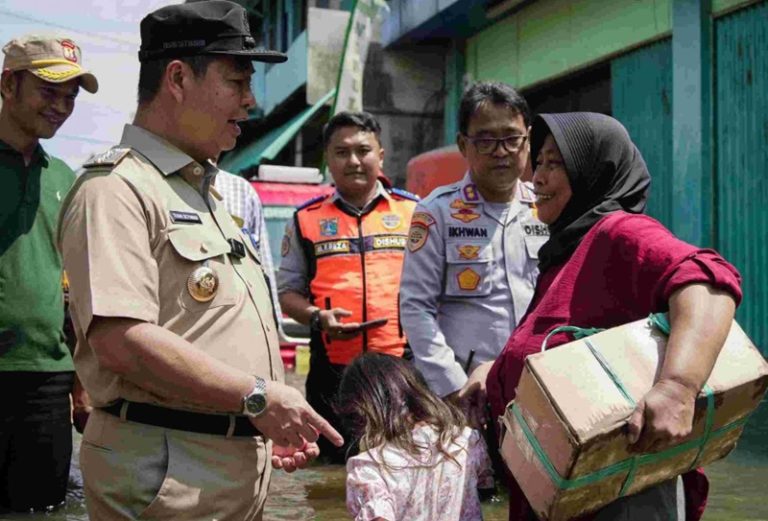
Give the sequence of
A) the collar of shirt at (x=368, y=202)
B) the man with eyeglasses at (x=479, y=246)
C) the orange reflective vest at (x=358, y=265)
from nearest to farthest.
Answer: the man with eyeglasses at (x=479, y=246)
the orange reflective vest at (x=358, y=265)
the collar of shirt at (x=368, y=202)

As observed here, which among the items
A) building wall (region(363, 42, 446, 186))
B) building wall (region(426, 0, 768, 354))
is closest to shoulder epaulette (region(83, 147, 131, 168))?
building wall (region(426, 0, 768, 354))

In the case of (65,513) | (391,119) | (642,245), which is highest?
Answer: (391,119)

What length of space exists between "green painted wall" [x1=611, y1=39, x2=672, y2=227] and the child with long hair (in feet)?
26.9

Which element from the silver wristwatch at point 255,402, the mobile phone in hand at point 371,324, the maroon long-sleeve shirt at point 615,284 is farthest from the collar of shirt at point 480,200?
the silver wristwatch at point 255,402

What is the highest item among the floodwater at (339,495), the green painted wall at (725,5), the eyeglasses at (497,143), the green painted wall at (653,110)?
the green painted wall at (725,5)

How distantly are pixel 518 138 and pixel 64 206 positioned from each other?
2.17 m

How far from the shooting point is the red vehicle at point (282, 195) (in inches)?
465

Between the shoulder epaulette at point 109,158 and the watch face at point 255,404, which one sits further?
the shoulder epaulette at point 109,158

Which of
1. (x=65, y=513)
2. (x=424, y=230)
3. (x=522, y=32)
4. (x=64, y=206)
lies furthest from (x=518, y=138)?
(x=522, y=32)

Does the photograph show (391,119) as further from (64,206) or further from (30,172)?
(64,206)

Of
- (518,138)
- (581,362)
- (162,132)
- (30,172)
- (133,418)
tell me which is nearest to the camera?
(581,362)

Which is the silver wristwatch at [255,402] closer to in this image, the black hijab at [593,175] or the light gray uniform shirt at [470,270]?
the black hijab at [593,175]

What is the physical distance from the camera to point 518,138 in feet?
13.8

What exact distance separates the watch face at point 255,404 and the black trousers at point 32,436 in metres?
2.41
